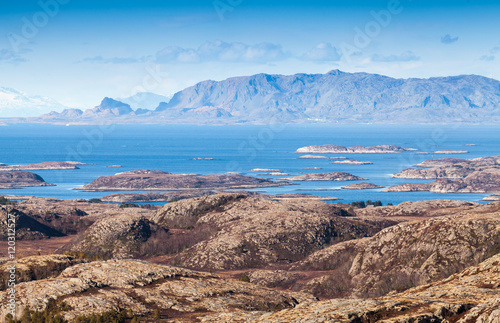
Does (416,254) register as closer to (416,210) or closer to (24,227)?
(416,210)

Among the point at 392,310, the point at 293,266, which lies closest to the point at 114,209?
the point at 293,266

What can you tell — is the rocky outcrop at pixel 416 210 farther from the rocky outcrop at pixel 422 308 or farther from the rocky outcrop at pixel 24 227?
the rocky outcrop at pixel 422 308

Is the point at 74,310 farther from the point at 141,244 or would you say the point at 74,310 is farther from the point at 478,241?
the point at 141,244

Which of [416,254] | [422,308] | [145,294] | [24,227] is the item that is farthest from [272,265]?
[422,308]

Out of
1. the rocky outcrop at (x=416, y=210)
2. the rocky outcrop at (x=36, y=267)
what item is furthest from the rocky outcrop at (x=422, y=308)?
the rocky outcrop at (x=416, y=210)

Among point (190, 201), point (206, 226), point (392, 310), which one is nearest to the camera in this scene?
point (392, 310)

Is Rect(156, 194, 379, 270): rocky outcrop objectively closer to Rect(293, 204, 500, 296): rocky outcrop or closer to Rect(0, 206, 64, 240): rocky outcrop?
Rect(293, 204, 500, 296): rocky outcrop

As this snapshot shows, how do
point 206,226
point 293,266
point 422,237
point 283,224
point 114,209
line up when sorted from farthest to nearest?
1. point 114,209
2. point 206,226
3. point 283,224
4. point 293,266
5. point 422,237

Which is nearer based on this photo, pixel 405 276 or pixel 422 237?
pixel 405 276
